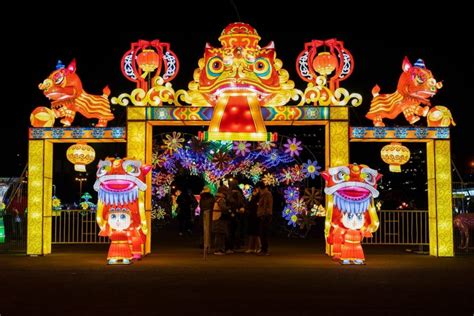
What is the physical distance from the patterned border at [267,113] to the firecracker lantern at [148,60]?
1.00 m

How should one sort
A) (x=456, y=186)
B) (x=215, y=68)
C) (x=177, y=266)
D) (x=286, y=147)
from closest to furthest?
1. (x=177, y=266)
2. (x=215, y=68)
3. (x=456, y=186)
4. (x=286, y=147)

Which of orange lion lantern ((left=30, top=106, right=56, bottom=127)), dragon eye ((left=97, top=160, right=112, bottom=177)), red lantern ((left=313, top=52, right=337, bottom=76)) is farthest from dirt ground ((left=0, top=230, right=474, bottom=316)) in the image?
red lantern ((left=313, top=52, right=337, bottom=76))

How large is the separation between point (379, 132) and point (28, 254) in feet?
29.4

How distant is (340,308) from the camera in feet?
28.0

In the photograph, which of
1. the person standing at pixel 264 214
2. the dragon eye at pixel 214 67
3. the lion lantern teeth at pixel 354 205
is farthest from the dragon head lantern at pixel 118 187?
the lion lantern teeth at pixel 354 205

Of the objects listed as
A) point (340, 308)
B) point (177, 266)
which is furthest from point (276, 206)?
point (340, 308)

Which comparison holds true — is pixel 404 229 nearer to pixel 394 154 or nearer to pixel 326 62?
pixel 394 154

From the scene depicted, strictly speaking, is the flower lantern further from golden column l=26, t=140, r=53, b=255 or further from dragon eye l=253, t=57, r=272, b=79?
golden column l=26, t=140, r=53, b=255

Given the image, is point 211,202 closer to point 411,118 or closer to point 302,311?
point 411,118

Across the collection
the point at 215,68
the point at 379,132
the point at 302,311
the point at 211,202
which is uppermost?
the point at 215,68

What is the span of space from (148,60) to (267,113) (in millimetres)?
3134

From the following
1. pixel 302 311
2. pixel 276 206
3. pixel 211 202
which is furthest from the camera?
pixel 276 206

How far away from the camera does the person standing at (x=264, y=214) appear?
1716 cm

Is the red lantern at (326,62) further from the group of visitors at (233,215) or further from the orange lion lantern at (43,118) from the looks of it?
the orange lion lantern at (43,118)
